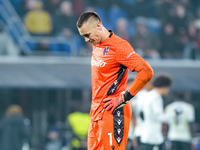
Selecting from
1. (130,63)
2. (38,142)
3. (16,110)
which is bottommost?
(38,142)

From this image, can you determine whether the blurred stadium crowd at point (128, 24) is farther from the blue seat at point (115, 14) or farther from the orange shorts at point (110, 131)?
the orange shorts at point (110, 131)

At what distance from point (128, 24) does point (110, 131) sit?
32.7 ft

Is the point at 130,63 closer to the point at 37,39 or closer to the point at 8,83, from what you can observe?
the point at 8,83

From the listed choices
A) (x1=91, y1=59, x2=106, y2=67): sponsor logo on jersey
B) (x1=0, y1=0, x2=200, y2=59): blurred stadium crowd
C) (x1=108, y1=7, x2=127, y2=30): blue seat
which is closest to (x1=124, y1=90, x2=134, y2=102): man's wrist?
(x1=91, y1=59, x2=106, y2=67): sponsor logo on jersey

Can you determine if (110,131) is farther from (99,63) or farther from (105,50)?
(105,50)

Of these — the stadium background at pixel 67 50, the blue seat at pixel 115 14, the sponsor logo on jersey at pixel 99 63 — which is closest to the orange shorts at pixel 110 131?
the sponsor logo on jersey at pixel 99 63

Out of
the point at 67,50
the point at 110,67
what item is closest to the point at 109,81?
the point at 110,67

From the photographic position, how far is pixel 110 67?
5.45 metres

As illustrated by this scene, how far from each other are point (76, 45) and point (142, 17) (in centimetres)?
252

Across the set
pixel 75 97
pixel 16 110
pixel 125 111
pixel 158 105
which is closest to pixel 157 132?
pixel 158 105

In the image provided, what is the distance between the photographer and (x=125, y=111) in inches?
221

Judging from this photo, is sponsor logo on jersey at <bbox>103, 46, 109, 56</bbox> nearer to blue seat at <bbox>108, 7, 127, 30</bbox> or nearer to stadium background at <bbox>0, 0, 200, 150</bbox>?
stadium background at <bbox>0, 0, 200, 150</bbox>

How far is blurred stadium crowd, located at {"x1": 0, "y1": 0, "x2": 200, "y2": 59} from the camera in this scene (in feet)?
46.3

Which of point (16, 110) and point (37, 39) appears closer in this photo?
point (16, 110)
